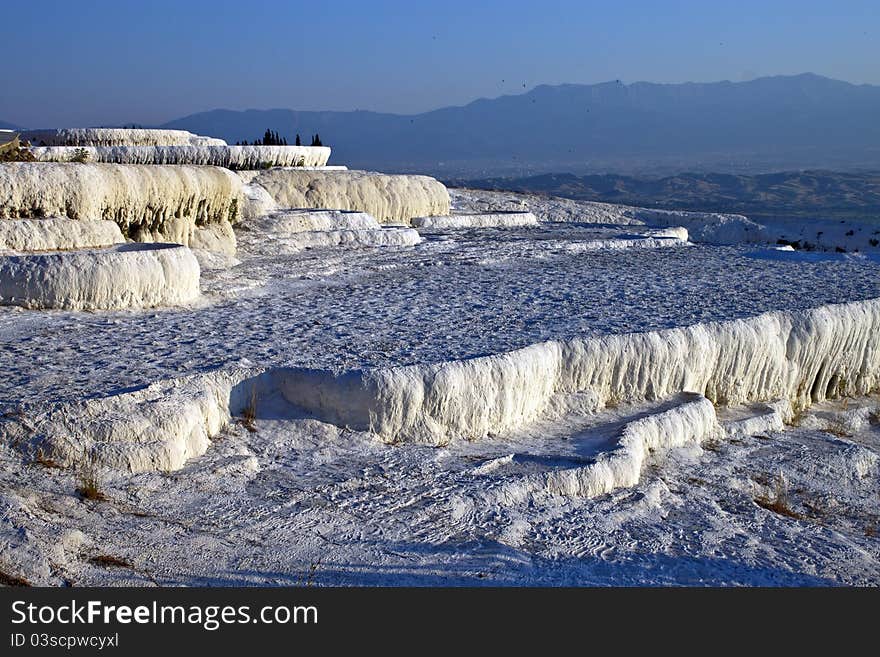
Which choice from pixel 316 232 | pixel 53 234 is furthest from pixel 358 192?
pixel 53 234

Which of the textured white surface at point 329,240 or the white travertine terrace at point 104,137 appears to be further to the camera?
the white travertine terrace at point 104,137

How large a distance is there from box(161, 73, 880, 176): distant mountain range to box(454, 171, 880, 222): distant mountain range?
3946 cm

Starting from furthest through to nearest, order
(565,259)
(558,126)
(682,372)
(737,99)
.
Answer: (737,99) < (558,126) < (565,259) < (682,372)

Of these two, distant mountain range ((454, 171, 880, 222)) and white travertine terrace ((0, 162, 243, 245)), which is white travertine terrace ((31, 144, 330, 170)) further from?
distant mountain range ((454, 171, 880, 222))

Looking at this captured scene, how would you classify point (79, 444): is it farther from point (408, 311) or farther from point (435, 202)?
point (435, 202)

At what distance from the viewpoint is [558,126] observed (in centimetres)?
14350

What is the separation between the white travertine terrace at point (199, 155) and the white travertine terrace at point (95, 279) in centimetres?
464

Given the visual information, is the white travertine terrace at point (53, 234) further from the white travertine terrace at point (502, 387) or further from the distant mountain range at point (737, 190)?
the distant mountain range at point (737, 190)

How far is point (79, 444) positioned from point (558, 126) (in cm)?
14214

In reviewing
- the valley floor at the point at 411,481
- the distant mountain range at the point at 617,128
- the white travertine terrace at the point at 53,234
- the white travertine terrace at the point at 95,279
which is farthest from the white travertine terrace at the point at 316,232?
the distant mountain range at the point at 617,128

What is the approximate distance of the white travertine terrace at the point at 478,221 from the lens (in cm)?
1642

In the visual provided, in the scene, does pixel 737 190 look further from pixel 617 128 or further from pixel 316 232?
pixel 617 128

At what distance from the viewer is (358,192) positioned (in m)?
15.9

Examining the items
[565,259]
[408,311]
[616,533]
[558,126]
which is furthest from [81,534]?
[558,126]
